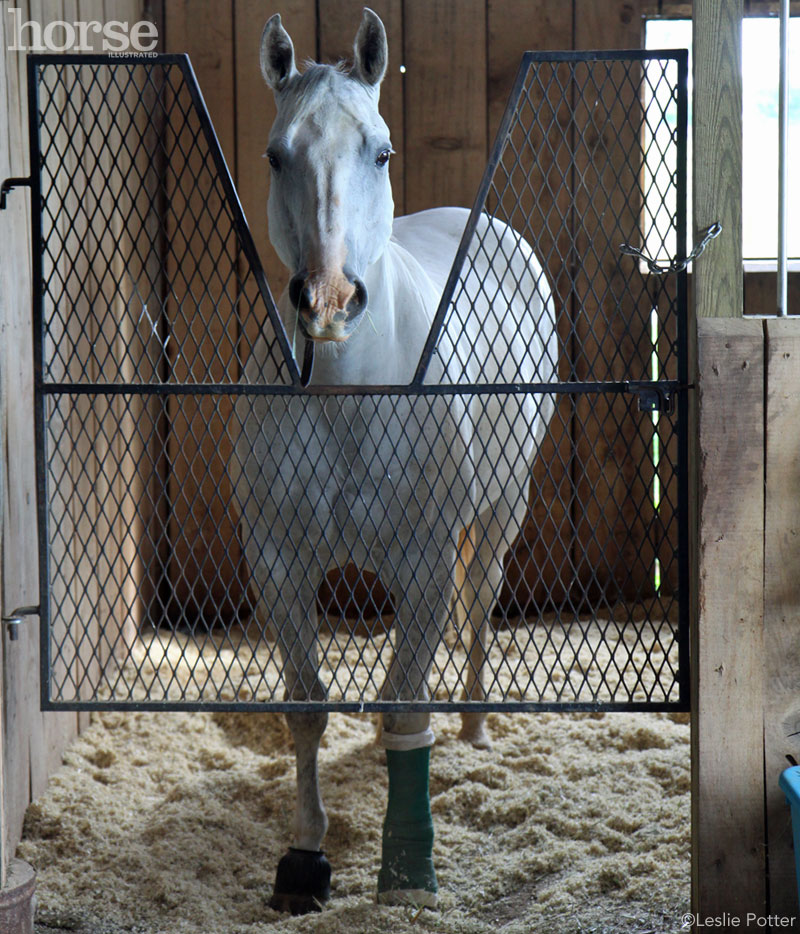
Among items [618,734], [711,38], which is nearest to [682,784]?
[618,734]

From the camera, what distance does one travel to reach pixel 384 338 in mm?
1807

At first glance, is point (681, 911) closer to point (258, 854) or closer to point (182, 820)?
point (258, 854)

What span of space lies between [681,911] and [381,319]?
1.14 m

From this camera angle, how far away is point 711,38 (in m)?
1.43

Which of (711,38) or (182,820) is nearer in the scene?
(711,38)

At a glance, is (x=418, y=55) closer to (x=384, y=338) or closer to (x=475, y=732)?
(x=384, y=338)

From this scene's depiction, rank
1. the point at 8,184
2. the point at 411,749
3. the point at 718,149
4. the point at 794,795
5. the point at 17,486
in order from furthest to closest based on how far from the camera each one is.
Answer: the point at 17,486 → the point at 411,749 → the point at 8,184 → the point at 718,149 → the point at 794,795

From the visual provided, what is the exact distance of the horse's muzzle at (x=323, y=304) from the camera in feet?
4.57

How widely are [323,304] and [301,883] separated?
108 cm

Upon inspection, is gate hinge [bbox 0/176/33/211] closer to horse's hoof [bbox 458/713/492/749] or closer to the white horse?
the white horse

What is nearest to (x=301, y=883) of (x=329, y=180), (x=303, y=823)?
(x=303, y=823)

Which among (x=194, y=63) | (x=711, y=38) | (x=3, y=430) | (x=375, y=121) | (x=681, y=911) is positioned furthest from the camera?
(x=194, y=63)

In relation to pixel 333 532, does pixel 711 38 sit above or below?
above

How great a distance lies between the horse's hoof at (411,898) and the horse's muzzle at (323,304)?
3.37 feet
